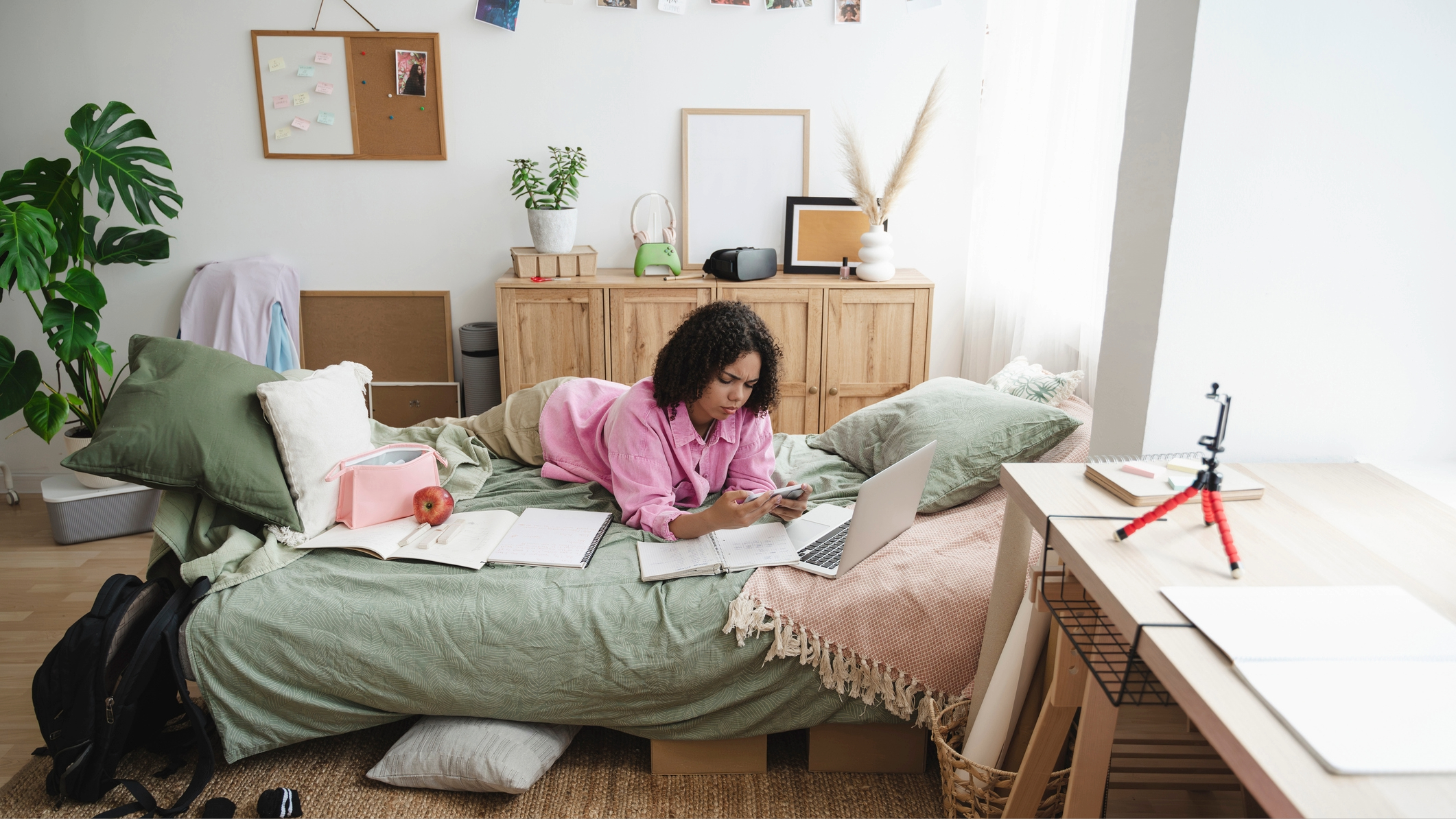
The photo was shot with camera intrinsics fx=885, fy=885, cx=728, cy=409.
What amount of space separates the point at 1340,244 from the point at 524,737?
5.61 feet

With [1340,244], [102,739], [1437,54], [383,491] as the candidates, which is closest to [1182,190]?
[1340,244]

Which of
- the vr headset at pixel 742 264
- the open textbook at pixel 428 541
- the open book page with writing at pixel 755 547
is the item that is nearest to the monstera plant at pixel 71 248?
the open textbook at pixel 428 541

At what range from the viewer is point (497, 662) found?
1737mm

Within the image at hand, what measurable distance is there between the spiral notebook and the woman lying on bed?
10 cm

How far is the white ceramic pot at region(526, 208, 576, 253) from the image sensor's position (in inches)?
131

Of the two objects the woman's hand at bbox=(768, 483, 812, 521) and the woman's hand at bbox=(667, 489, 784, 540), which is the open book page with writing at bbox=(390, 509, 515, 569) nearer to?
the woman's hand at bbox=(667, 489, 784, 540)

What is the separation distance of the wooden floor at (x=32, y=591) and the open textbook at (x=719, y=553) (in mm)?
1407

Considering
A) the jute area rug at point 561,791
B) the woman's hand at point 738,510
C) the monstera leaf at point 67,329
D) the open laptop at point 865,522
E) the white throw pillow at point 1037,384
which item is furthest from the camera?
the monstera leaf at point 67,329

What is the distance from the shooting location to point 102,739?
170cm

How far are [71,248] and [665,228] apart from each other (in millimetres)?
2047

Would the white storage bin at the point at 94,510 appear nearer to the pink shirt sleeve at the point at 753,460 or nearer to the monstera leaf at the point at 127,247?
the monstera leaf at the point at 127,247

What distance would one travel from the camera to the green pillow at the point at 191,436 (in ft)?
5.96

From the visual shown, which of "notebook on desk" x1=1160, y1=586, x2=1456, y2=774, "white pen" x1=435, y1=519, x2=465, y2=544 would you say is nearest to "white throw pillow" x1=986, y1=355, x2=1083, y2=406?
"notebook on desk" x1=1160, y1=586, x2=1456, y2=774

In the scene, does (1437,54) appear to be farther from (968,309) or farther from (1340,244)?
(968,309)
